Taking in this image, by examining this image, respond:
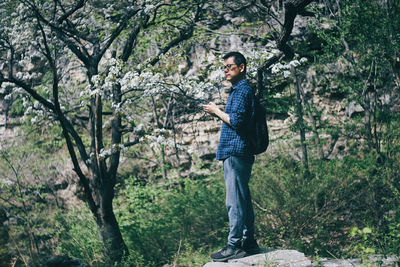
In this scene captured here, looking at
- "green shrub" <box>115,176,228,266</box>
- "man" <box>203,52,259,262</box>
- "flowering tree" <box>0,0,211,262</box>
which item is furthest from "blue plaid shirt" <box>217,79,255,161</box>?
"green shrub" <box>115,176,228,266</box>

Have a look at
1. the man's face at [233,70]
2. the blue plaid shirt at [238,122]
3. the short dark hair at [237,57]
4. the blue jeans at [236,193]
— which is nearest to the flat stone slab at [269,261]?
the blue jeans at [236,193]

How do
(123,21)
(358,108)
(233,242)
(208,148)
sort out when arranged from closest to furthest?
(233,242)
(123,21)
(358,108)
(208,148)

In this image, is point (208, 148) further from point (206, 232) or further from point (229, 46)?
point (206, 232)

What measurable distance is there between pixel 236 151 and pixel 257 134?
272 millimetres

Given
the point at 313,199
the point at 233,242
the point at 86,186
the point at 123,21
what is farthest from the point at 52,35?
the point at 313,199

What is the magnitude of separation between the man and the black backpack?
0.16 feet

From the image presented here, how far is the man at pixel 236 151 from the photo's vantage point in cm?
351

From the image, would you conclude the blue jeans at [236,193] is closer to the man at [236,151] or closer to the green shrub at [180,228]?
the man at [236,151]

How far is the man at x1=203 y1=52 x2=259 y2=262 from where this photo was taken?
3506 mm

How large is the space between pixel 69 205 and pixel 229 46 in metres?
7.19

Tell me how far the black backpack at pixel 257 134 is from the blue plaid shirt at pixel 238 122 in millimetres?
52

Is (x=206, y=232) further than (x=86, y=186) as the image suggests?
Yes

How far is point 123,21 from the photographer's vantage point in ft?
20.3

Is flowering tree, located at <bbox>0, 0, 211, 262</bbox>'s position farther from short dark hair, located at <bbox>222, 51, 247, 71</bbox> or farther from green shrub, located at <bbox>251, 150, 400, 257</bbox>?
green shrub, located at <bbox>251, 150, 400, 257</bbox>
